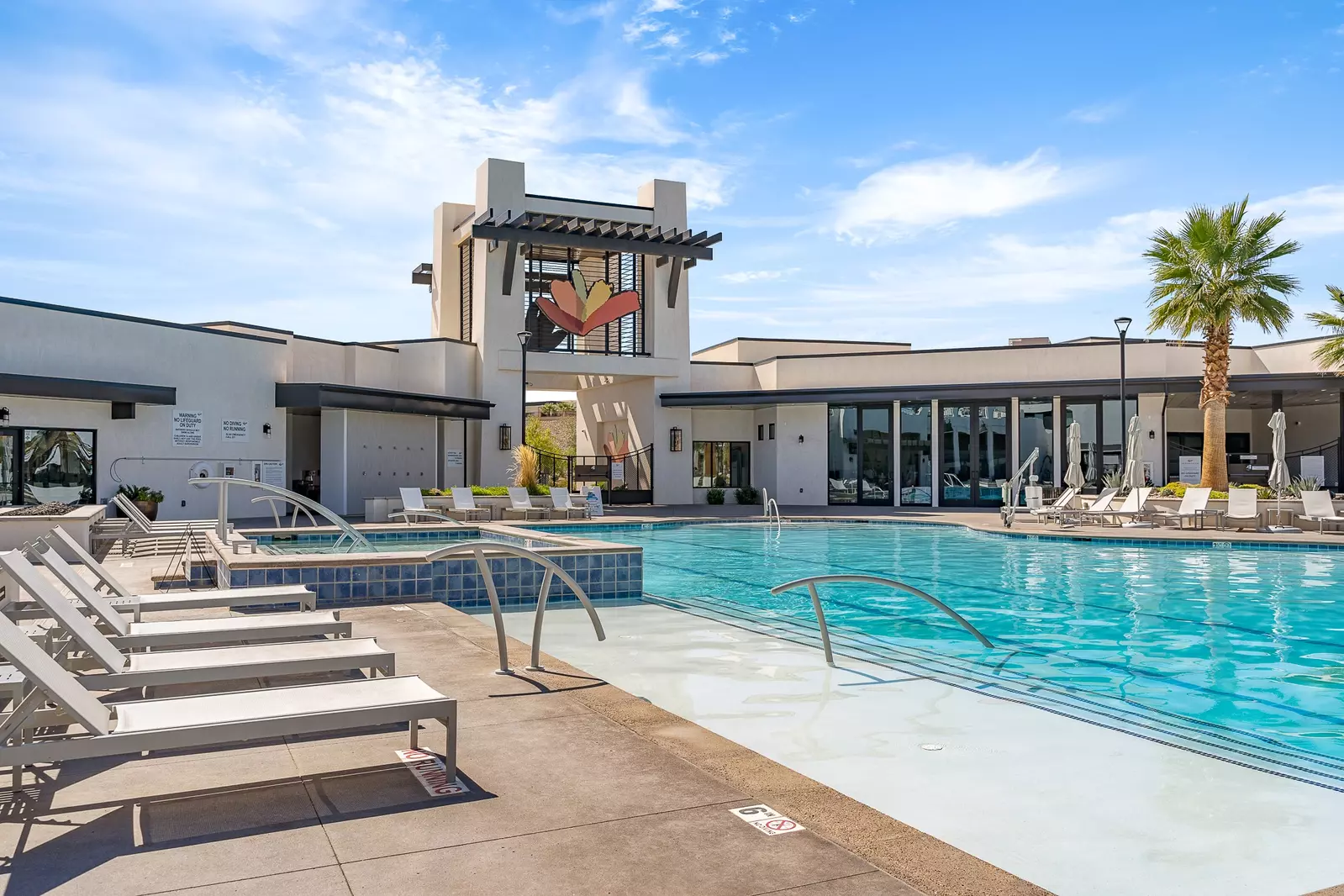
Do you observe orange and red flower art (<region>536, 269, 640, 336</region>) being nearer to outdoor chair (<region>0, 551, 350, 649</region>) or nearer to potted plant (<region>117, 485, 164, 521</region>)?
potted plant (<region>117, 485, 164, 521</region>)

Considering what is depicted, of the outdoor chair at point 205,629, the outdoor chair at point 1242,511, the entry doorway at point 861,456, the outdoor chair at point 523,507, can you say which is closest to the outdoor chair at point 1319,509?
the outdoor chair at point 1242,511

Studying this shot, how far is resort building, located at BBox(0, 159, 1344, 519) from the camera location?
23609 mm

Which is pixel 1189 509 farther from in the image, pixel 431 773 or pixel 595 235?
pixel 431 773

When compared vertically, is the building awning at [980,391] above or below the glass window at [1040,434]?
above

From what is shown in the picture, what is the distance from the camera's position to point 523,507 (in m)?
21.8

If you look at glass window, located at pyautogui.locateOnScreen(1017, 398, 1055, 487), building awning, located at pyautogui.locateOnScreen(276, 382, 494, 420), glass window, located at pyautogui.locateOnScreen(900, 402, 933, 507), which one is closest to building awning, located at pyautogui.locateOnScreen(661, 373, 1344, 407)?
glass window, located at pyautogui.locateOnScreen(900, 402, 933, 507)

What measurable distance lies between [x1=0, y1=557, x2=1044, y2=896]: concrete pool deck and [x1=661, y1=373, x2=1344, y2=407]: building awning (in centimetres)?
2307

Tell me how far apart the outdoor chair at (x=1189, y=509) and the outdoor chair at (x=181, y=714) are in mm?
18527

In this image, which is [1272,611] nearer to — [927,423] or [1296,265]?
[1296,265]

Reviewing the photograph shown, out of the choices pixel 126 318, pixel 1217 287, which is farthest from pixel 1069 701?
pixel 126 318

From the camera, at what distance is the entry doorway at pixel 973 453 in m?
27.0

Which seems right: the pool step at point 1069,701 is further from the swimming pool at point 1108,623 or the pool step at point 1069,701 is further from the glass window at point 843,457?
the glass window at point 843,457

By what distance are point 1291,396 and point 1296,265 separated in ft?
25.5

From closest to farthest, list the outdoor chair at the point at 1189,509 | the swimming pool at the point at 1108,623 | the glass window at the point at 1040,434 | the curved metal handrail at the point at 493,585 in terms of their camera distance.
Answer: the curved metal handrail at the point at 493,585 < the swimming pool at the point at 1108,623 < the outdoor chair at the point at 1189,509 < the glass window at the point at 1040,434
